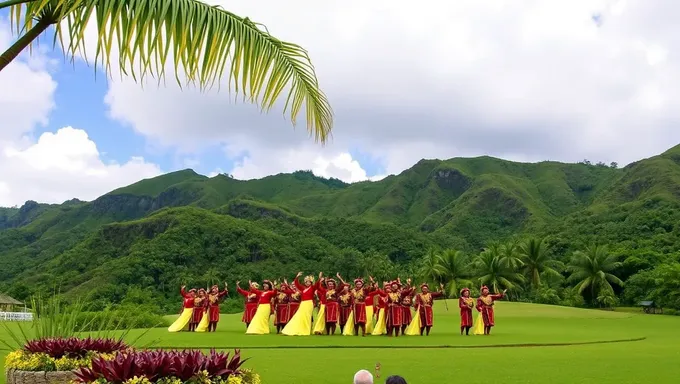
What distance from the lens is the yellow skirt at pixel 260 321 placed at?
19125 millimetres

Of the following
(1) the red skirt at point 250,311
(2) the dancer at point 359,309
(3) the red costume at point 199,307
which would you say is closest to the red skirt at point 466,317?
(2) the dancer at point 359,309

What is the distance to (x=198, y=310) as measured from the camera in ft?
68.5

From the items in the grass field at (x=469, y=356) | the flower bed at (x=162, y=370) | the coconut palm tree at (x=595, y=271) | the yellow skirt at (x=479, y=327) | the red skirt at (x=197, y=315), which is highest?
the coconut palm tree at (x=595, y=271)

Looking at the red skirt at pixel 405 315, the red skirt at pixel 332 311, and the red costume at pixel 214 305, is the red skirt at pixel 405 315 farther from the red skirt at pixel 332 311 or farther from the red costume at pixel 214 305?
the red costume at pixel 214 305

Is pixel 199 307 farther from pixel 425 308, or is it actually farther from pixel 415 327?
pixel 425 308

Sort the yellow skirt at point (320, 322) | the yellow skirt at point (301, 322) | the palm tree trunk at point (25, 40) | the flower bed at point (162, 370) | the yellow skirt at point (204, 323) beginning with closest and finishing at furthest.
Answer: the flower bed at point (162, 370), the palm tree trunk at point (25, 40), the yellow skirt at point (301, 322), the yellow skirt at point (320, 322), the yellow skirt at point (204, 323)

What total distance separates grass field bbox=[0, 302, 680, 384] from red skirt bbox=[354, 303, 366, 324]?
145 centimetres

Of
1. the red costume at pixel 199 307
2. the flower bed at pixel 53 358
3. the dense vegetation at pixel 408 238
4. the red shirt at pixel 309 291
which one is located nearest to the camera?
the flower bed at pixel 53 358

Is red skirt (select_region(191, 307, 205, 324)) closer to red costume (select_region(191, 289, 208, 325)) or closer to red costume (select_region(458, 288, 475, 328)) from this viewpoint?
red costume (select_region(191, 289, 208, 325))

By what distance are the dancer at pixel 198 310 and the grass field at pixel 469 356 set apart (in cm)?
257

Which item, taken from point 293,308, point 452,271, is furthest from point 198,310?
point 452,271

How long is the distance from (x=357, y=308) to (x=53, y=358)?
13675 mm

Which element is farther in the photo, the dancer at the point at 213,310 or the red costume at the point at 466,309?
the dancer at the point at 213,310

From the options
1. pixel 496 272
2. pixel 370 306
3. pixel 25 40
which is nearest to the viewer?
pixel 25 40
